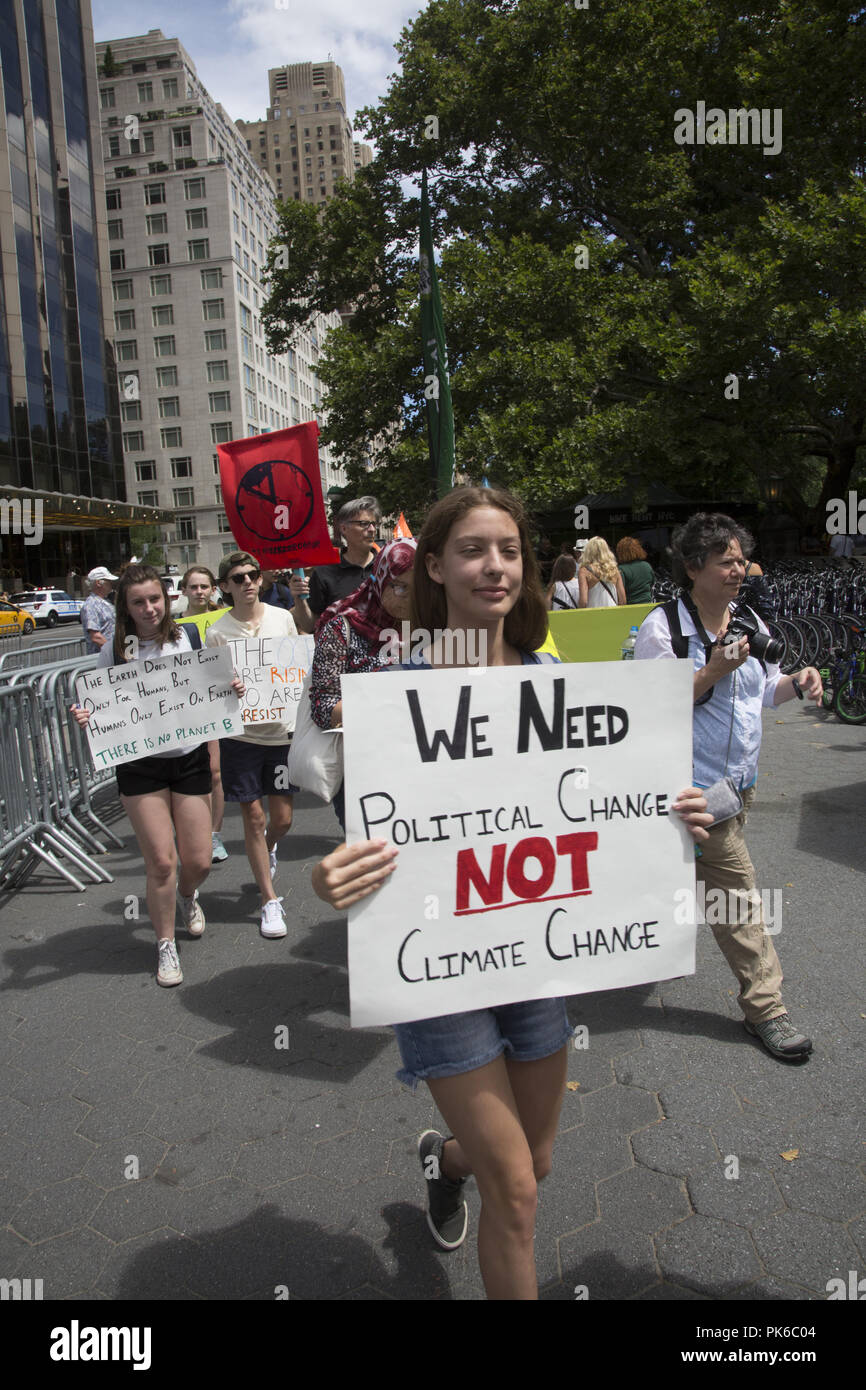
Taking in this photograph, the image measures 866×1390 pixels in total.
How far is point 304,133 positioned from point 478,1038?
17894 cm

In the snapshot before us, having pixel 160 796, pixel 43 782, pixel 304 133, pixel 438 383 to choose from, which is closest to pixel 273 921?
pixel 160 796

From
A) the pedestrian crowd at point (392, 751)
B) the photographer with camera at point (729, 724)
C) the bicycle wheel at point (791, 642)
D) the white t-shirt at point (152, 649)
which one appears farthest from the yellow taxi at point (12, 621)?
the photographer with camera at point (729, 724)

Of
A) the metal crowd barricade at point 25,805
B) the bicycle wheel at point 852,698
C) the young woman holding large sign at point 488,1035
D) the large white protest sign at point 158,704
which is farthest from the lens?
the bicycle wheel at point 852,698

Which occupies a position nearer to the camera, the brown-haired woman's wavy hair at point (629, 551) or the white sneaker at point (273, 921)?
the white sneaker at point (273, 921)

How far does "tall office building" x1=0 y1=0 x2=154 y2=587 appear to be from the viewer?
139 feet

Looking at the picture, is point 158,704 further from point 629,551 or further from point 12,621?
point 12,621

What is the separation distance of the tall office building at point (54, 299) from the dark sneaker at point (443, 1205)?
41.3 m

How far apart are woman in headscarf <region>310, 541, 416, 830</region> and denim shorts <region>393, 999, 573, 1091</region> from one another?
4.41 feet

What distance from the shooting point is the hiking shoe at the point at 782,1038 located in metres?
3.11

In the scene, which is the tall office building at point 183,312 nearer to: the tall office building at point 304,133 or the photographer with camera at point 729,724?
the tall office building at point 304,133

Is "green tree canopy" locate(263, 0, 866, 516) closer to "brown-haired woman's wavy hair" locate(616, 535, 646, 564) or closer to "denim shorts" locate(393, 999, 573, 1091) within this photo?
"brown-haired woman's wavy hair" locate(616, 535, 646, 564)

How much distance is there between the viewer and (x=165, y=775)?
410cm
